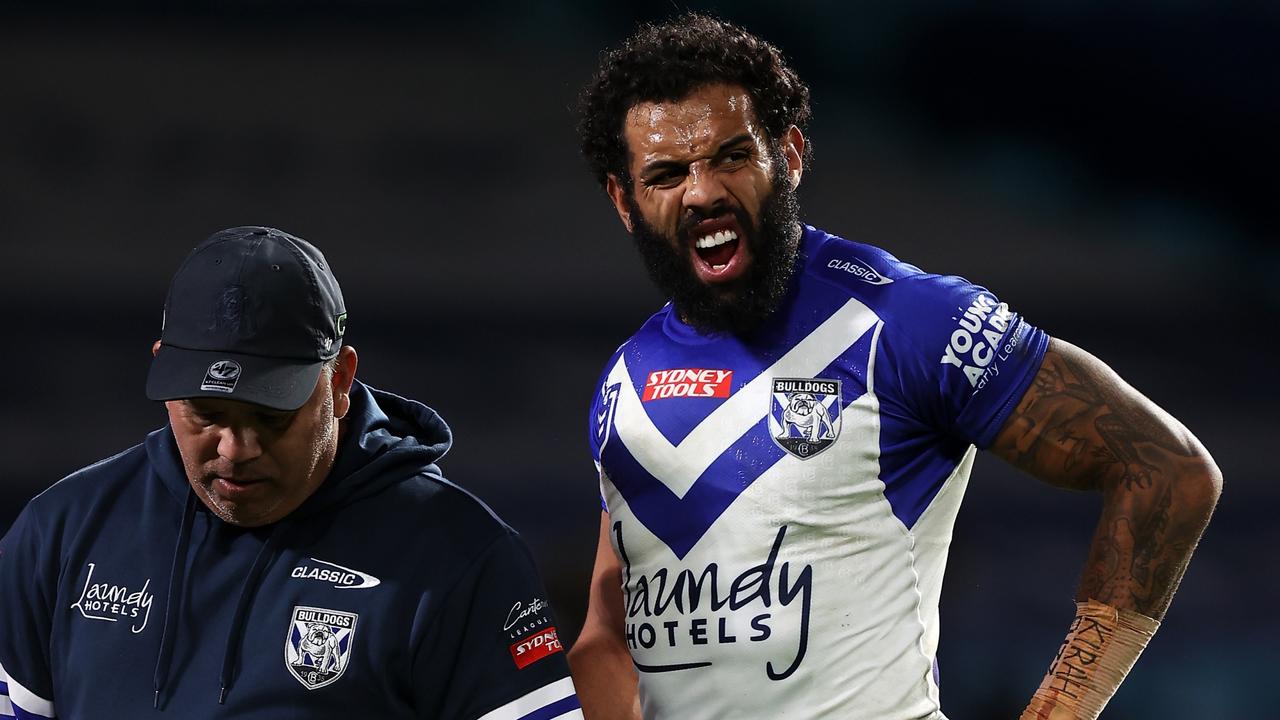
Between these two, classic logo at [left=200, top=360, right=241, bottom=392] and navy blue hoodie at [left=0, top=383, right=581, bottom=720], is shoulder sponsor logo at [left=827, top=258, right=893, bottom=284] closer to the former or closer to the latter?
navy blue hoodie at [left=0, top=383, right=581, bottom=720]

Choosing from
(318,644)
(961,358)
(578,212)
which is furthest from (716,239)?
(578,212)

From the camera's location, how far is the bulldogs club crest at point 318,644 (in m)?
1.91

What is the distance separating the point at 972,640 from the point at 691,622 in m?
3.14

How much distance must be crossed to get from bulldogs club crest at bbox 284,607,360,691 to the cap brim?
11.1 inches

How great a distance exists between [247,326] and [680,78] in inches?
36.0

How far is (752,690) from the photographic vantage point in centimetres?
233

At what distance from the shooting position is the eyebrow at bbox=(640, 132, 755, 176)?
2434mm

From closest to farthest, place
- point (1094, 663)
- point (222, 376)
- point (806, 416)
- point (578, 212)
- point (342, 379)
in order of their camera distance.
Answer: point (222, 376) → point (342, 379) → point (1094, 663) → point (806, 416) → point (578, 212)

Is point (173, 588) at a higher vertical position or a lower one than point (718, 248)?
lower

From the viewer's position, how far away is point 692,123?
2451 millimetres

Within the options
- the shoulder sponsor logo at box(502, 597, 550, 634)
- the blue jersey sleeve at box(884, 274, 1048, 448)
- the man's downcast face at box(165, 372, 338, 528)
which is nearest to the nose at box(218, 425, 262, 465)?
the man's downcast face at box(165, 372, 338, 528)

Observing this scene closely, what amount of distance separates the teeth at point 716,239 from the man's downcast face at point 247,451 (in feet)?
2.40

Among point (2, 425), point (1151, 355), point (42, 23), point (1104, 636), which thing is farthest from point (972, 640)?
point (42, 23)

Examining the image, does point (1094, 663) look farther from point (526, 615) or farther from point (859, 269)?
point (526, 615)
